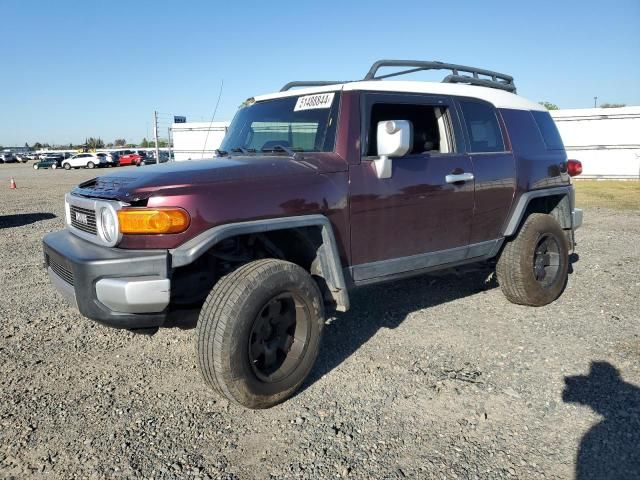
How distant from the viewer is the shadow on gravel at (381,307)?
12.6ft

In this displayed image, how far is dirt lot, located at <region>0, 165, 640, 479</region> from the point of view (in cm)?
252

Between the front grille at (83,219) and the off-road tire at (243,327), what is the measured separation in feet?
2.99

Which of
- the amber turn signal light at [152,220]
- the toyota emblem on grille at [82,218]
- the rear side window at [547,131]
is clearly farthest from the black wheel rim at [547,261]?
the toyota emblem on grille at [82,218]

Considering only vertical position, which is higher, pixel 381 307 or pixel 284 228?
pixel 284 228

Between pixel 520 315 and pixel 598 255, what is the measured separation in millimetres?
3205

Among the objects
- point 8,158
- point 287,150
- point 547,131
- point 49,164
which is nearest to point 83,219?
point 287,150

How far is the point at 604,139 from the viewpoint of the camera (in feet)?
65.0

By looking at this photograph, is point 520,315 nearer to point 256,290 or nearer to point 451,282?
point 451,282

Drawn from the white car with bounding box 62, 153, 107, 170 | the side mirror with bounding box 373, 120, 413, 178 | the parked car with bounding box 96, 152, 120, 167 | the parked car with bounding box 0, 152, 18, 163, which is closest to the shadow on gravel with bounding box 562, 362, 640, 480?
the side mirror with bounding box 373, 120, 413, 178

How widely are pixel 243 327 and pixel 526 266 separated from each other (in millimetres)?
3064

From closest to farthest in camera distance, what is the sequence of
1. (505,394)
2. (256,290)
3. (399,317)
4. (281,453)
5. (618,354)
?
(281,453) → (256,290) → (505,394) → (618,354) → (399,317)

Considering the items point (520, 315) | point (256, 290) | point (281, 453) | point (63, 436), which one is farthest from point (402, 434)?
point (520, 315)

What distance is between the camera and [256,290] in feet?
9.33

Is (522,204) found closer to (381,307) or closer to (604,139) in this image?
(381,307)
